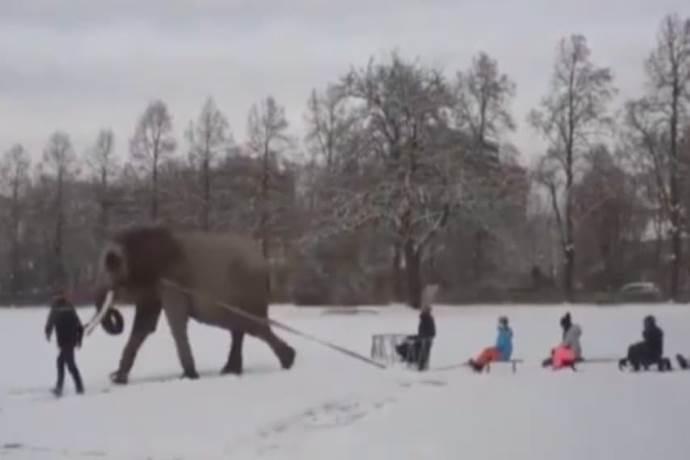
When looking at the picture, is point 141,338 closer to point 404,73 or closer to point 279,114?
point 404,73

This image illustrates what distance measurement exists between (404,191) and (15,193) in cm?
3782

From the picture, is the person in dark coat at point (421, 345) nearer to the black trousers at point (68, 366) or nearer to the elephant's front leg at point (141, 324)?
the elephant's front leg at point (141, 324)

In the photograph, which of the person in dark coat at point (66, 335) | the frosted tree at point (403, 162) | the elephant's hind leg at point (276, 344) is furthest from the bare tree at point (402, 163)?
the person in dark coat at point (66, 335)

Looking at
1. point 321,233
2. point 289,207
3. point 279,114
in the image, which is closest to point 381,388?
point 321,233

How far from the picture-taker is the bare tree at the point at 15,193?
7000cm

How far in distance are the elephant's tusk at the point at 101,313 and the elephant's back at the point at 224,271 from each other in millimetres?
1283

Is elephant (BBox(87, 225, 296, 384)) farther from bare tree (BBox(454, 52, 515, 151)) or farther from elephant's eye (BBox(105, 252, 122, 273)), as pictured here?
bare tree (BBox(454, 52, 515, 151))

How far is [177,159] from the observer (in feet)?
211

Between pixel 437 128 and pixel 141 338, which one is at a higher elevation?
pixel 437 128

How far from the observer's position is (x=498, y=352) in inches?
889

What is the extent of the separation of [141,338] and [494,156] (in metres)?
34.9

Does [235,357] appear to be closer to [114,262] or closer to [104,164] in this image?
[114,262]

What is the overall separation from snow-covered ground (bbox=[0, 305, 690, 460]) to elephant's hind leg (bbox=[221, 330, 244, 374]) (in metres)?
0.33

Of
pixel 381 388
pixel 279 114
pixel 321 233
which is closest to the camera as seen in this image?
pixel 381 388
